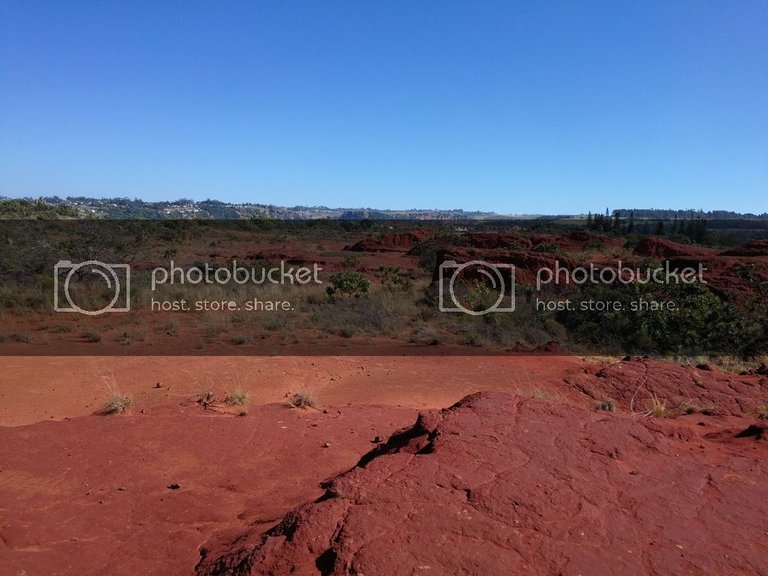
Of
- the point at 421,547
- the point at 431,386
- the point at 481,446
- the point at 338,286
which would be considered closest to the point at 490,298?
the point at 338,286

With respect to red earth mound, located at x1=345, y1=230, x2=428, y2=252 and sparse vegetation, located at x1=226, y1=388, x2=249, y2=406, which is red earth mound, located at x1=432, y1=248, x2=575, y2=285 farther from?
red earth mound, located at x1=345, y1=230, x2=428, y2=252

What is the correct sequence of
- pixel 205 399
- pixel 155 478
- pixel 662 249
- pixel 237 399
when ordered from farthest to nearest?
pixel 662 249 < pixel 205 399 < pixel 237 399 < pixel 155 478

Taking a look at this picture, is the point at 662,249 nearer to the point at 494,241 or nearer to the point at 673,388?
the point at 494,241

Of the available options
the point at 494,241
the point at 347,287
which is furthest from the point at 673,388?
the point at 494,241

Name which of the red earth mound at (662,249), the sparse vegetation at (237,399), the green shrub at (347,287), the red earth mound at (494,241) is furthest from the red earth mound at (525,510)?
the red earth mound at (494,241)

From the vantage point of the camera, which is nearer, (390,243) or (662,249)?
(662,249)

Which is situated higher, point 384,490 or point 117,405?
point 384,490

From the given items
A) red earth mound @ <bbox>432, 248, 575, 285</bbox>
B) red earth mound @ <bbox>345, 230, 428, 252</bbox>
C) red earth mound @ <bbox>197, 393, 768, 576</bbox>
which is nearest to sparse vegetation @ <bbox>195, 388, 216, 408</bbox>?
red earth mound @ <bbox>197, 393, 768, 576</bbox>
